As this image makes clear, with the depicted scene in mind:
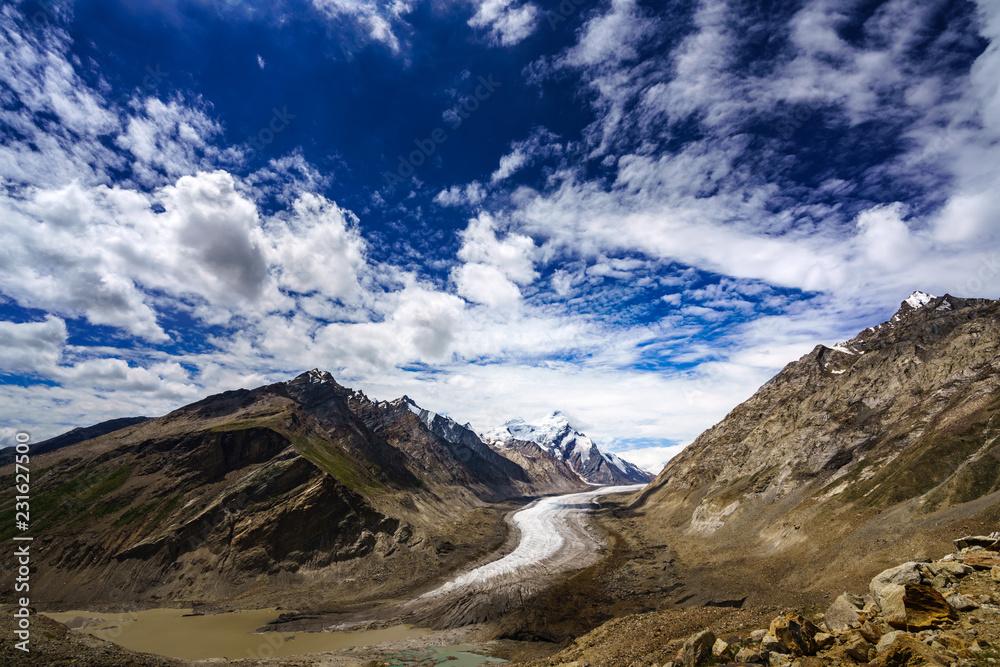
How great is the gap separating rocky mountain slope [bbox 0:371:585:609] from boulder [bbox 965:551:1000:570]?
55337mm

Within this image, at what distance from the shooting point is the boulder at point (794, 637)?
13.7m

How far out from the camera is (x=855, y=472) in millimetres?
48312

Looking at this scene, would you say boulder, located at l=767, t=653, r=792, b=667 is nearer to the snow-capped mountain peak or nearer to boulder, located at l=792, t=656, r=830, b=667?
boulder, located at l=792, t=656, r=830, b=667

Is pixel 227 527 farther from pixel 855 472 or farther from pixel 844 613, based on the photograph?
pixel 855 472

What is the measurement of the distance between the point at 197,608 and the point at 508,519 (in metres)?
83.8

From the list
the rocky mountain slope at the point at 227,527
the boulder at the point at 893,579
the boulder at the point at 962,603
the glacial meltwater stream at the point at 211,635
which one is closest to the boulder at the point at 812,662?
the boulder at the point at 893,579

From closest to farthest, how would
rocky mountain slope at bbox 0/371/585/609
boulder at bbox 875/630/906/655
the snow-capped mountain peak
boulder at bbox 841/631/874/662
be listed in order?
1. boulder at bbox 875/630/906/655
2. boulder at bbox 841/631/874/662
3. rocky mountain slope at bbox 0/371/585/609
4. the snow-capped mountain peak

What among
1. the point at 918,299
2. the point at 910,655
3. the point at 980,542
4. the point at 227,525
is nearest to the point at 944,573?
the point at 980,542

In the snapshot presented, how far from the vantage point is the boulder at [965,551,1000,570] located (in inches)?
536

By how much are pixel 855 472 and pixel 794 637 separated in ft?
157

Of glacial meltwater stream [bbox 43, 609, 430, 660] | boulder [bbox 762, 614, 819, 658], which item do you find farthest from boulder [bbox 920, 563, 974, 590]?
glacial meltwater stream [bbox 43, 609, 430, 660]

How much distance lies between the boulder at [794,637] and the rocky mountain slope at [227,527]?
5047cm

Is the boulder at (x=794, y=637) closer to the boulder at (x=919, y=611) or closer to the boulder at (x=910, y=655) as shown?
the boulder at (x=919, y=611)

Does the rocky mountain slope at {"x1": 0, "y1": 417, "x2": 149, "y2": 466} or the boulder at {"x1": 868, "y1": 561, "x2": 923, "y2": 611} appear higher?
the rocky mountain slope at {"x1": 0, "y1": 417, "x2": 149, "y2": 466}
